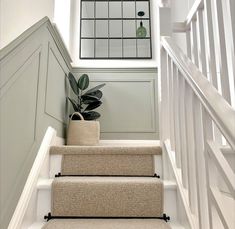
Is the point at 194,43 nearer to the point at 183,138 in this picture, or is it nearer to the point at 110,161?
the point at 183,138

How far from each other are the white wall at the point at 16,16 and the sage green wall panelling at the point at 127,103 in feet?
4.60

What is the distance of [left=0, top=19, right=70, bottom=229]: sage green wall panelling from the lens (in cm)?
114

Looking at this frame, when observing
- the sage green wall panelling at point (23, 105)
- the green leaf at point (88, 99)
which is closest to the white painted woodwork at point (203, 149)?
the sage green wall panelling at point (23, 105)

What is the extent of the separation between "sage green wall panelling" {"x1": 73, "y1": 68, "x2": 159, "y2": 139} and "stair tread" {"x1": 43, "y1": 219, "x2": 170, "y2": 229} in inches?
70.7

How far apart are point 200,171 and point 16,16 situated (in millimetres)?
1316

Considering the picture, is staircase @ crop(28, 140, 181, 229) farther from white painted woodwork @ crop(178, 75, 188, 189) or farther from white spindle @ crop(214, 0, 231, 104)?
white spindle @ crop(214, 0, 231, 104)

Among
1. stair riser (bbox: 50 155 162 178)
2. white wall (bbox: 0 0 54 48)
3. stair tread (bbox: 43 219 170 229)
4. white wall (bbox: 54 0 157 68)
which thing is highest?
white wall (bbox: 54 0 157 68)

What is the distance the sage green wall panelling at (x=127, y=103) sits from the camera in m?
3.20

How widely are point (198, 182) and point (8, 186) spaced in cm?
87

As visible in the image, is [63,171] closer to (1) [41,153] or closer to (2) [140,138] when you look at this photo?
(1) [41,153]

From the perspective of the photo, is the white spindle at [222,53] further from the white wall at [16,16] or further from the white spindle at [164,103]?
the white wall at [16,16]

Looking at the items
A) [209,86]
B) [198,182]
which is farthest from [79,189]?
[209,86]

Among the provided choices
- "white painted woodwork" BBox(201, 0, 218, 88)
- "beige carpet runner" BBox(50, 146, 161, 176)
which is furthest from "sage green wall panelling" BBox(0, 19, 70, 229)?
"white painted woodwork" BBox(201, 0, 218, 88)

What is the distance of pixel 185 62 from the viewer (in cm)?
117
